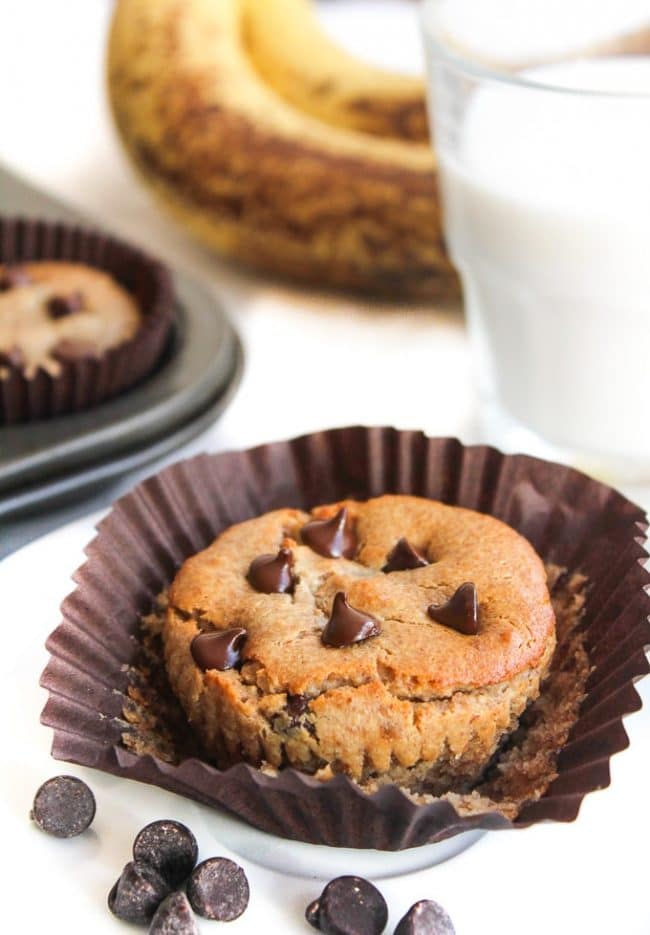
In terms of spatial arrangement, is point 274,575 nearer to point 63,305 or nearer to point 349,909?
point 349,909

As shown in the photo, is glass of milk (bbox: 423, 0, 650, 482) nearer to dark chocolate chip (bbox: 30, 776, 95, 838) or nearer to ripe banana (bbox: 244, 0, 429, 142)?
ripe banana (bbox: 244, 0, 429, 142)

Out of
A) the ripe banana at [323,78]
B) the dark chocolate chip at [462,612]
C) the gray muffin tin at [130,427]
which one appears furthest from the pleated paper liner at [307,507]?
the ripe banana at [323,78]

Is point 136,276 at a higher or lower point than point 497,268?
lower

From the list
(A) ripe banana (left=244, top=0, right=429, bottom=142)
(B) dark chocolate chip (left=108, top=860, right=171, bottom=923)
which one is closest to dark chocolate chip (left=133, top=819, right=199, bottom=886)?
(B) dark chocolate chip (left=108, top=860, right=171, bottom=923)

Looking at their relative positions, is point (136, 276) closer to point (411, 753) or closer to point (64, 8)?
point (411, 753)

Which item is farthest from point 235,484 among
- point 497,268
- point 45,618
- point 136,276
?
point 136,276
